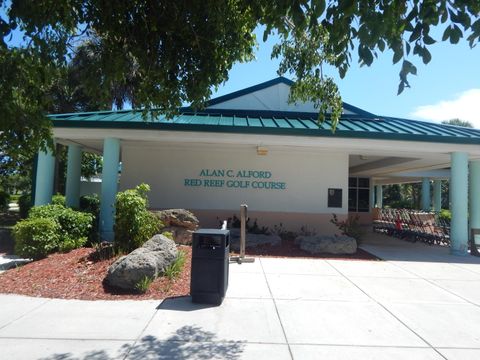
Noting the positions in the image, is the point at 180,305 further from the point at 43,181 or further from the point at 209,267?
the point at 43,181

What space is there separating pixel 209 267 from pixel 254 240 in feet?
19.3

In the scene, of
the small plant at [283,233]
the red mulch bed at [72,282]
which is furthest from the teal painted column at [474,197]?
the red mulch bed at [72,282]

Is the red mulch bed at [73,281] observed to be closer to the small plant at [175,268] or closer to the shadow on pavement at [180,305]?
the small plant at [175,268]

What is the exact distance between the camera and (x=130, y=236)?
9.34 meters

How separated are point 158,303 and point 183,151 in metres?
9.18

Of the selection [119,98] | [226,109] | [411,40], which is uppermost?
[119,98]

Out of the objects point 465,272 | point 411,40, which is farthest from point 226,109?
point 411,40

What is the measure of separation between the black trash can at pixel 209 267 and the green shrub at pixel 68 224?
15.2 ft

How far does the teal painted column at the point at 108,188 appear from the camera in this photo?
12.2m

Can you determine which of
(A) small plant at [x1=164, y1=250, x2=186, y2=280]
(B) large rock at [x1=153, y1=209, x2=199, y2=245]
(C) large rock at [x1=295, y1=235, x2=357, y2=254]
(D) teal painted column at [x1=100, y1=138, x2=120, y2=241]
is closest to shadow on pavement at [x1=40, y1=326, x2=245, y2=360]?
(A) small plant at [x1=164, y1=250, x2=186, y2=280]

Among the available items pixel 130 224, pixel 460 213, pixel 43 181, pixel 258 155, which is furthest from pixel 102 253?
pixel 460 213

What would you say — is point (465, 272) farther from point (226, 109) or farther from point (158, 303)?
point (226, 109)

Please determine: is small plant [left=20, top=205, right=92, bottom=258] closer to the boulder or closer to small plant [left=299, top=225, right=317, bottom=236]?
the boulder

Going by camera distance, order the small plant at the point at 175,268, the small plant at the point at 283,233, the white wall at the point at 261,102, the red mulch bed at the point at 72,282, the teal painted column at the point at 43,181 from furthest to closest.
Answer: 1. the white wall at the point at 261,102
2. the small plant at the point at 283,233
3. the teal painted column at the point at 43,181
4. the small plant at the point at 175,268
5. the red mulch bed at the point at 72,282
